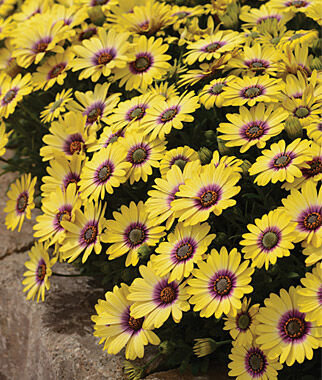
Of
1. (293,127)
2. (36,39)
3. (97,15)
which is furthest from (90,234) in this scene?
(97,15)

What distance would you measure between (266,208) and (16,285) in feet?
3.73

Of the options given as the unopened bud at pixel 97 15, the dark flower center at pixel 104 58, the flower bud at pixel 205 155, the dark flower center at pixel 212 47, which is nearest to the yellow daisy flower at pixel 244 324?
the flower bud at pixel 205 155

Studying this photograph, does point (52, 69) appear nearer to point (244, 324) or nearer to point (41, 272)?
point (41, 272)

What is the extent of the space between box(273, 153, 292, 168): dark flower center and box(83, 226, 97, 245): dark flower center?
605mm

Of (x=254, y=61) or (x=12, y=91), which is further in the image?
(x=12, y=91)

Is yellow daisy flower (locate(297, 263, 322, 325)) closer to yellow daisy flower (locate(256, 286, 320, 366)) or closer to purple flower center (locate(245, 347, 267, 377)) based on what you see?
yellow daisy flower (locate(256, 286, 320, 366))

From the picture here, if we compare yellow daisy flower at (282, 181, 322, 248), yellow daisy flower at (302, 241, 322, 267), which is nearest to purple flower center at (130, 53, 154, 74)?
yellow daisy flower at (282, 181, 322, 248)

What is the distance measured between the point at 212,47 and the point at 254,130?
1.63 ft

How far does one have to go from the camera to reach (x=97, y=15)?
2430 millimetres

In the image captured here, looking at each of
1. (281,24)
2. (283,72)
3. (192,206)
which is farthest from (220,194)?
(281,24)

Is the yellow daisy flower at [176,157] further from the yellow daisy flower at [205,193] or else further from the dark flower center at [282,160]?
the dark flower center at [282,160]

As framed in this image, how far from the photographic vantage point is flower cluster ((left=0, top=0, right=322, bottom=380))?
57.1 inches

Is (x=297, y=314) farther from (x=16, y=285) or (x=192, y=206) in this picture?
(x=16, y=285)

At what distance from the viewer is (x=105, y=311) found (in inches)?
64.6
